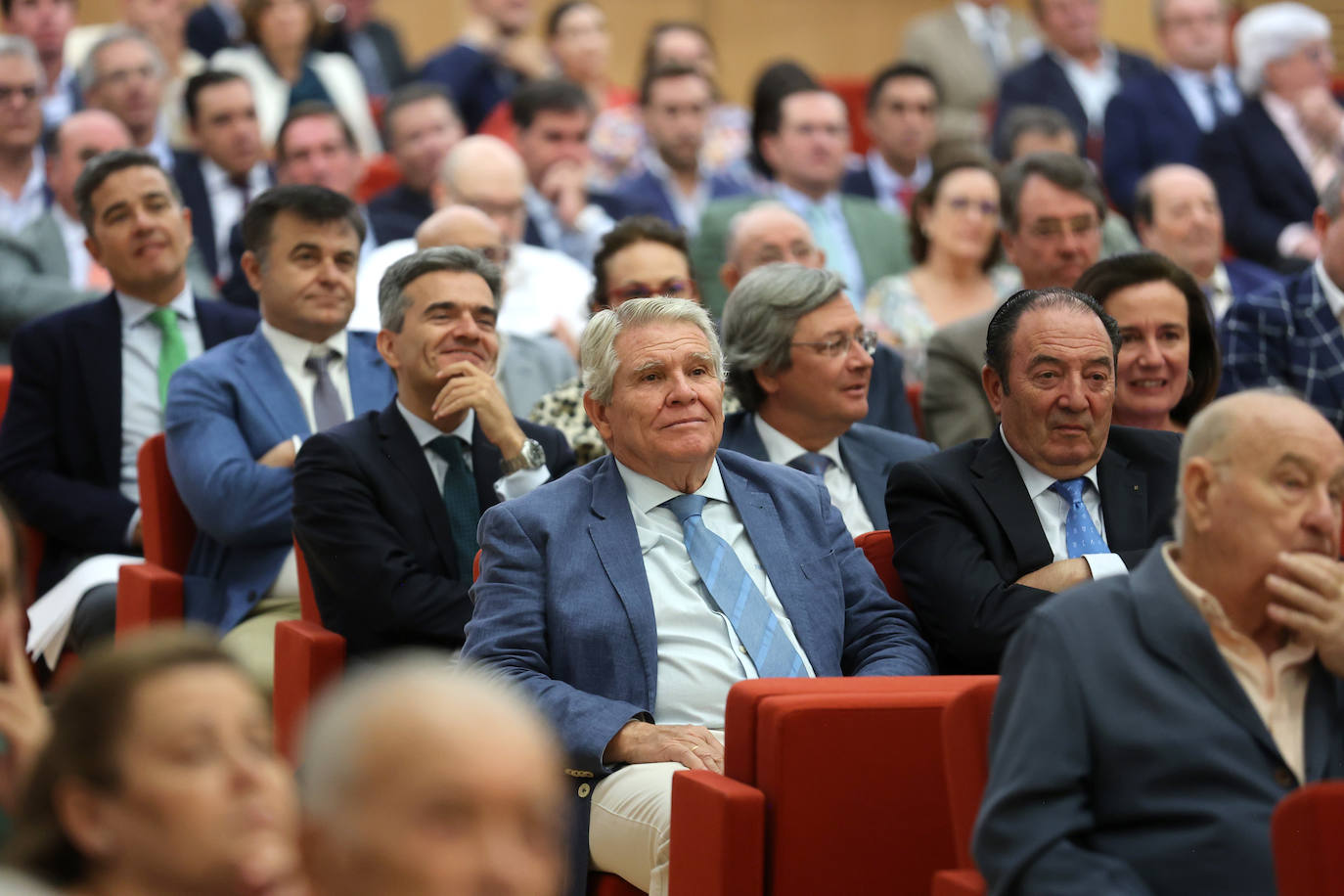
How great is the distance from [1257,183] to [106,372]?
3785mm

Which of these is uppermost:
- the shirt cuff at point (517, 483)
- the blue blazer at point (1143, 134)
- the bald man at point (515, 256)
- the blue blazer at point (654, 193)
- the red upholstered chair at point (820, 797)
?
the blue blazer at point (1143, 134)

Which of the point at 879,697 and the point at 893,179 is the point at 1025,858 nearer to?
the point at 879,697

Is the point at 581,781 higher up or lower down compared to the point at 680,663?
lower down

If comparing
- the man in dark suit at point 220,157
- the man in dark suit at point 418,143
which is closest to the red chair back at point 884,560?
the man in dark suit at point 418,143

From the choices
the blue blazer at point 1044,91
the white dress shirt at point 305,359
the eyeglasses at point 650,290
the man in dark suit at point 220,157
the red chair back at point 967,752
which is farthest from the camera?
the blue blazer at point 1044,91

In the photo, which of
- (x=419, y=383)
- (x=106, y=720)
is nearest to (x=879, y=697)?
(x=106, y=720)

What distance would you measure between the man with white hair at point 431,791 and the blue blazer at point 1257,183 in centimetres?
490

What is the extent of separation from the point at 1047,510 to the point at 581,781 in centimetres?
81

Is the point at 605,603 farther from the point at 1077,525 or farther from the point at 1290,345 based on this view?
the point at 1290,345

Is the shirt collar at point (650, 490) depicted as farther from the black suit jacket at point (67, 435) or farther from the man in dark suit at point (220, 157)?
the man in dark suit at point (220, 157)

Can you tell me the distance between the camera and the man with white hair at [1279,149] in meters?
5.48

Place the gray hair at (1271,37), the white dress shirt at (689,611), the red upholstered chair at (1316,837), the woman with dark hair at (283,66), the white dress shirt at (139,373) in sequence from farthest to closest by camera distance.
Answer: the woman with dark hair at (283,66) < the gray hair at (1271,37) < the white dress shirt at (139,373) < the white dress shirt at (689,611) < the red upholstered chair at (1316,837)

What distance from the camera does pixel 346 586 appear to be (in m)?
2.73

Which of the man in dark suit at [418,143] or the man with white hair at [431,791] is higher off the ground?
the man in dark suit at [418,143]
